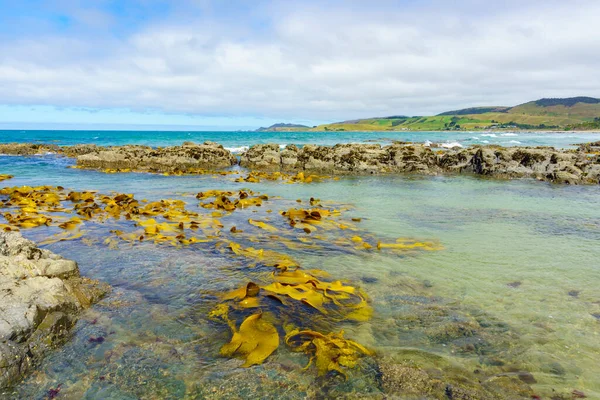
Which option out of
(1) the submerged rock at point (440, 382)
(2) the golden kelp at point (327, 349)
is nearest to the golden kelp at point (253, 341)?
(2) the golden kelp at point (327, 349)

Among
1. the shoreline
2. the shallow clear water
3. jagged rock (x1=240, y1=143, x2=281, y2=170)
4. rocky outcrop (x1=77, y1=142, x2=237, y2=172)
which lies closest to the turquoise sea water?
the shoreline

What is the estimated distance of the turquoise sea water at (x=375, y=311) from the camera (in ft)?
10.8

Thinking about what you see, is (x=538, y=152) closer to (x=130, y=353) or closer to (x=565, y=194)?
(x=565, y=194)

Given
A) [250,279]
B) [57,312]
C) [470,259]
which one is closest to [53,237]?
[57,312]

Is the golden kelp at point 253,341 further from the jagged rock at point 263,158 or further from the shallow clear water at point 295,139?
the shallow clear water at point 295,139

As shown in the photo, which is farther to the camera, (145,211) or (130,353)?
(145,211)

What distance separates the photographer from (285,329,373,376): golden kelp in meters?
3.52

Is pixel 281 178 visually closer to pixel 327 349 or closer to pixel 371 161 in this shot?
pixel 371 161

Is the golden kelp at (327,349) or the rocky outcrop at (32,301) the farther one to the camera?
the golden kelp at (327,349)

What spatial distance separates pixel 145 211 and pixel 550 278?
34.6 feet

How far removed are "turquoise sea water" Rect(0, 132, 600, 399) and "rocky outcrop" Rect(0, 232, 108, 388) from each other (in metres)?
0.17

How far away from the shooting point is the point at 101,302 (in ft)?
15.6

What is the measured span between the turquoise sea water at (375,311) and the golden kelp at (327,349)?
13 cm

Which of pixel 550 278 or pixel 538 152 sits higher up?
pixel 538 152
